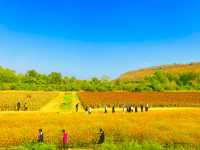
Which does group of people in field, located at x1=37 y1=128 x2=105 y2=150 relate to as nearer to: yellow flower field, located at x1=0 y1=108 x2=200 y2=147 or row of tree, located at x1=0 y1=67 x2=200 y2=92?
yellow flower field, located at x1=0 y1=108 x2=200 y2=147

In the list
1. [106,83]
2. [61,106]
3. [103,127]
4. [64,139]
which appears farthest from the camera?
[106,83]

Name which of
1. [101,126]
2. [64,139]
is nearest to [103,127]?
[101,126]

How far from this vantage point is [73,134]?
33.8 metres

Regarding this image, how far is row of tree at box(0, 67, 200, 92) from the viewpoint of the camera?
115863 millimetres

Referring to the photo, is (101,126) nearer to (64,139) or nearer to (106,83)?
(64,139)

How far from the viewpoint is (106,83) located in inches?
5482

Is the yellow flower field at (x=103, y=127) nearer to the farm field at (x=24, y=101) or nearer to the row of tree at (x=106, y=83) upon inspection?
the farm field at (x=24, y=101)

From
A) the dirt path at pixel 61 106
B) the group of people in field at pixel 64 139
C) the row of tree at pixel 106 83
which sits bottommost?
the group of people in field at pixel 64 139

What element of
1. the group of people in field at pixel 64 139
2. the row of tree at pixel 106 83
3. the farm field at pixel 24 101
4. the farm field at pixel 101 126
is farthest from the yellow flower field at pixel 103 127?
the row of tree at pixel 106 83

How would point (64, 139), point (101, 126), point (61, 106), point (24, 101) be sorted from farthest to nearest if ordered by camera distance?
point (24, 101), point (61, 106), point (101, 126), point (64, 139)

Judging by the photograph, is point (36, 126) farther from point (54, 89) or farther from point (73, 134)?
point (54, 89)

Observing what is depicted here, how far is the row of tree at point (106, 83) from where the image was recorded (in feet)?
380

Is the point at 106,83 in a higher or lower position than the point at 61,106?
higher

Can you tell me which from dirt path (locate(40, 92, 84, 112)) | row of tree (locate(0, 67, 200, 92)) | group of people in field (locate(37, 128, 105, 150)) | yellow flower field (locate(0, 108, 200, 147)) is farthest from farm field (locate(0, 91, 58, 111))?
row of tree (locate(0, 67, 200, 92))
